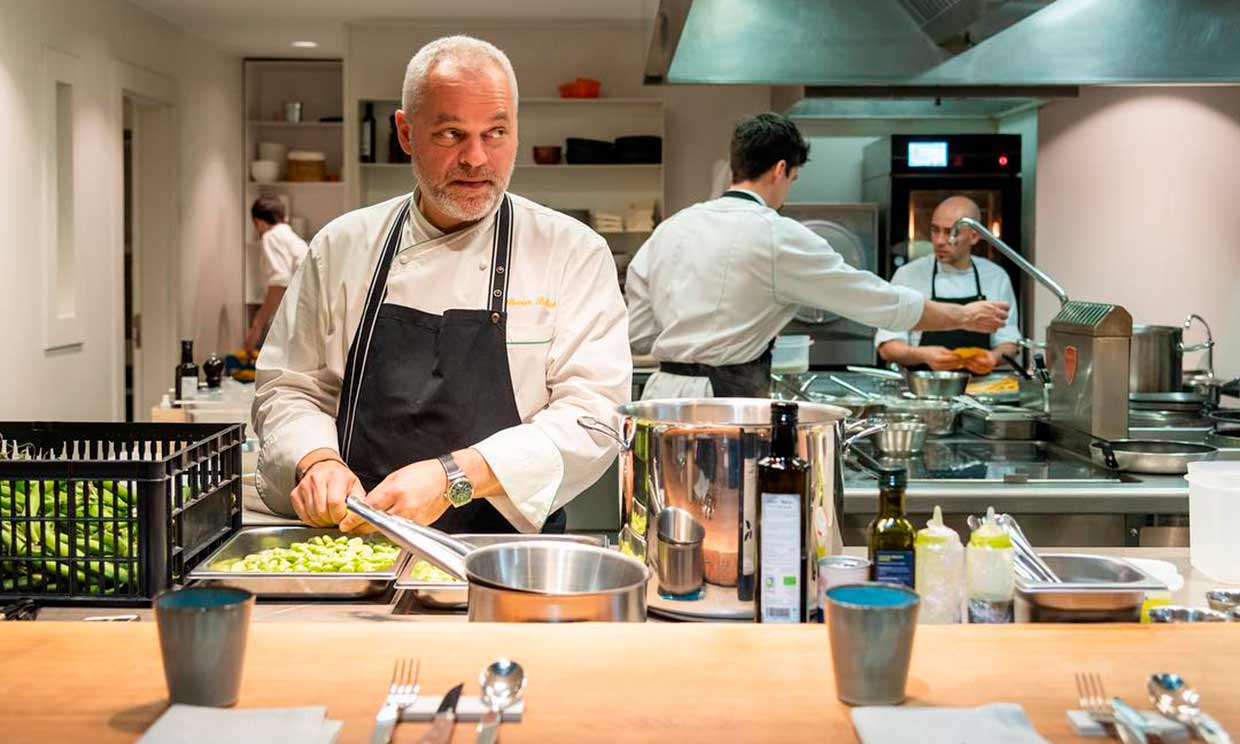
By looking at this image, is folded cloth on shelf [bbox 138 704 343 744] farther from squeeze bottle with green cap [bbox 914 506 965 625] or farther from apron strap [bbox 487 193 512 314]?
apron strap [bbox 487 193 512 314]

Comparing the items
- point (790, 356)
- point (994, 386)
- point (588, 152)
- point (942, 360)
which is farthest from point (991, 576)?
point (588, 152)

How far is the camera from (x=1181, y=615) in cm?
152

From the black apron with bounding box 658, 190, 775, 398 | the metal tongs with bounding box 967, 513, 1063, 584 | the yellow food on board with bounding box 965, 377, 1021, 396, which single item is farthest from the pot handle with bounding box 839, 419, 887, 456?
the yellow food on board with bounding box 965, 377, 1021, 396

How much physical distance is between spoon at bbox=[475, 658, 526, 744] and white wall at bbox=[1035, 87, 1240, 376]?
19.9 feet

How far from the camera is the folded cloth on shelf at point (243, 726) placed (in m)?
1.07

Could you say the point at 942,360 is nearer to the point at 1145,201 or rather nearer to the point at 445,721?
the point at 1145,201

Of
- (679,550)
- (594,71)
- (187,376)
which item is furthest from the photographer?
(594,71)

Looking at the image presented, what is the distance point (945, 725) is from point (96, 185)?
7.17 meters

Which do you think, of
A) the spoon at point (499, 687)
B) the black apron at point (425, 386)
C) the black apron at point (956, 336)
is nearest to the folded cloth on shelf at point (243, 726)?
the spoon at point (499, 687)

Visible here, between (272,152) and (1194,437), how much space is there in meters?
8.06

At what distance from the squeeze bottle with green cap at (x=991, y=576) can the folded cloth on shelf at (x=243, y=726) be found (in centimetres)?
79

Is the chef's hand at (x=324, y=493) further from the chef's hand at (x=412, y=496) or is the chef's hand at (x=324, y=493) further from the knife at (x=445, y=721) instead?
the knife at (x=445, y=721)

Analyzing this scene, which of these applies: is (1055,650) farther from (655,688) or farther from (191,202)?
(191,202)

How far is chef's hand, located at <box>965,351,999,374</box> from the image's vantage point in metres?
4.48
